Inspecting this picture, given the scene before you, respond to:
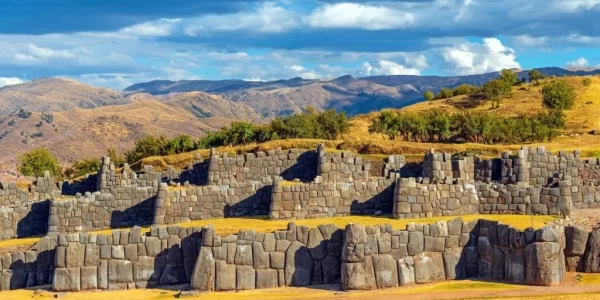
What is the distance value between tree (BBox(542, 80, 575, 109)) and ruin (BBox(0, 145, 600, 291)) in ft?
144

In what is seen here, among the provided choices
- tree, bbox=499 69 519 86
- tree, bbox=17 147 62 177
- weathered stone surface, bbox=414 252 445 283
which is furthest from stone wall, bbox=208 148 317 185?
tree, bbox=499 69 519 86

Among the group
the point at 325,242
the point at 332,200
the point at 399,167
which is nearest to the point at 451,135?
the point at 399,167

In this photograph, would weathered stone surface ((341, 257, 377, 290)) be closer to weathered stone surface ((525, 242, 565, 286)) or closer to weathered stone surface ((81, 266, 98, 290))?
weathered stone surface ((525, 242, 565, 286))

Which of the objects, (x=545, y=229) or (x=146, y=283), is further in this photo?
(x=146, y=283)

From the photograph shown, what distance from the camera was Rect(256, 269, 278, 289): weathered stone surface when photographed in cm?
2734

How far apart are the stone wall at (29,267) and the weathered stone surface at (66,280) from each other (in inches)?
55.5

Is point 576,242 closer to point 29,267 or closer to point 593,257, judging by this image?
point 593,257

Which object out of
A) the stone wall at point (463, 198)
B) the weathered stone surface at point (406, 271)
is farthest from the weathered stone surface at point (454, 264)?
the stone wall at point (463, 198)

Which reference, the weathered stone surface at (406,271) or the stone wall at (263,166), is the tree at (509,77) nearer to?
the stone wall at (263,166)

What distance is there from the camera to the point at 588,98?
→ 89.4m

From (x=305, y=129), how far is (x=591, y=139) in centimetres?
2318

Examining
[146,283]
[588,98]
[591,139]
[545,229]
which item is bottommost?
[146,283]

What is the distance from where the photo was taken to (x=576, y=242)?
85.7 feet

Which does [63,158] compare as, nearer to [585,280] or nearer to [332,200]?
[332,200]
